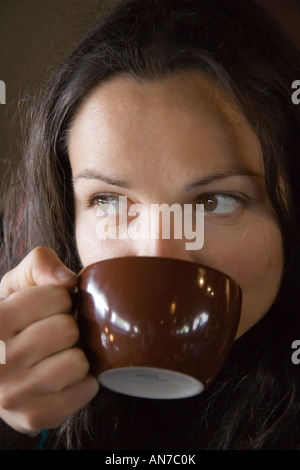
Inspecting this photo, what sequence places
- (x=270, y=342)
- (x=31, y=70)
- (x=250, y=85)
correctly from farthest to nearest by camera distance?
(x=31, y=70) → (x=270, y=342) → (x=250, y=85)

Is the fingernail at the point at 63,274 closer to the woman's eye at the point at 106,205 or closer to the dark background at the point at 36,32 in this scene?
the woman's eye at the point at 106,205

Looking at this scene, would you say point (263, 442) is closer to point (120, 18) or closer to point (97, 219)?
point (97, 219)

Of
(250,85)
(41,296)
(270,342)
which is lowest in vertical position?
(270,342)

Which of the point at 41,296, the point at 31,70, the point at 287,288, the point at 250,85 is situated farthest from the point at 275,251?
the point at 31,70

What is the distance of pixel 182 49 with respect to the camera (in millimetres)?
784

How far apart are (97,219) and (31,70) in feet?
1.21

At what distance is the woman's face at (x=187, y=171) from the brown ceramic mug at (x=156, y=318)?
Answer: 0.36 feet

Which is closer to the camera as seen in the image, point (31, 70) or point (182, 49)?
point (182, 49)

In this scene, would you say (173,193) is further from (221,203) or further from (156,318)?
(156,318)

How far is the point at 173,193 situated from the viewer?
733 mm

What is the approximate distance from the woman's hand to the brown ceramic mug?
22 millimetres

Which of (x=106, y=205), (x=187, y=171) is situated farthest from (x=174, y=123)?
(x=106, y=205)

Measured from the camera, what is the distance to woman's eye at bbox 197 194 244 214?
0.77 m

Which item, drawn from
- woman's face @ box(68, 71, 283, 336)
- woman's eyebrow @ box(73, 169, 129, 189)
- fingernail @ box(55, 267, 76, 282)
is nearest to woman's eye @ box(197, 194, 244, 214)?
woman's face @ box(68, 71, 283, 336)
